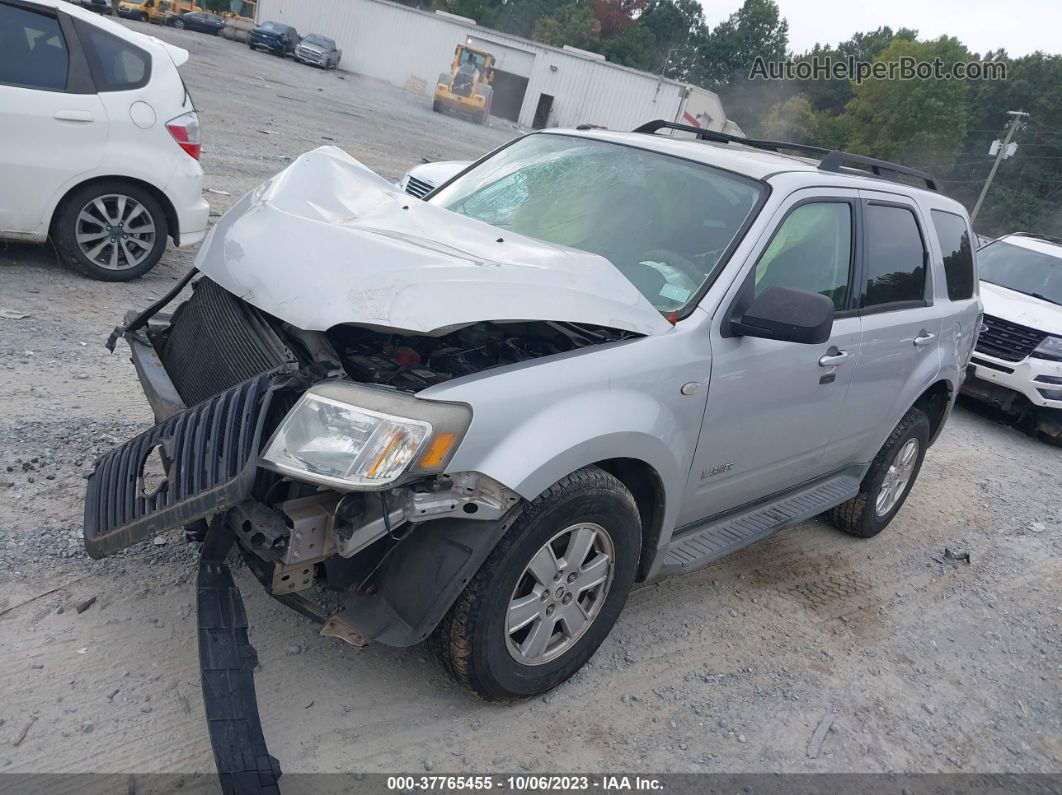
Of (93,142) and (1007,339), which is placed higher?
(1007,339)

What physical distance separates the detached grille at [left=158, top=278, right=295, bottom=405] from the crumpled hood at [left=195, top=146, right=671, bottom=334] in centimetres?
12

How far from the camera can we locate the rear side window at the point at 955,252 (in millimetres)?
5012

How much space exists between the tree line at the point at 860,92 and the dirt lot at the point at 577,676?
2253 inches

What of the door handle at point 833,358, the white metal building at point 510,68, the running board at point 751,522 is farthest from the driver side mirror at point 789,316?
the white metal building at point 510,68

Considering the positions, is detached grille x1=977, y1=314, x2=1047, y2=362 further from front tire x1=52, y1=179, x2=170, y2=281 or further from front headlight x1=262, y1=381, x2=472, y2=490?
front headlight x1=262, y1=381, x2=472, y2=490

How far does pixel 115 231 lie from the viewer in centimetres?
629

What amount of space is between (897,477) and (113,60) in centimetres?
599

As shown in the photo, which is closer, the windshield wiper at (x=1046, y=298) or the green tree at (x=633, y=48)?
the windshield wiper at (x=1046, y=298)

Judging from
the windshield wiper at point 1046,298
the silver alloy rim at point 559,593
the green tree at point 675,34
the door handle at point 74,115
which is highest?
the green tree at point 675,34

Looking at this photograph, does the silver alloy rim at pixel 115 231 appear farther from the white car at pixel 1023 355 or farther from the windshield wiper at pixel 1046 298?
the windshield wiper at pixel 1046 298

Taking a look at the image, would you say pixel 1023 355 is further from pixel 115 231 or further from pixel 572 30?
pixel 572 30

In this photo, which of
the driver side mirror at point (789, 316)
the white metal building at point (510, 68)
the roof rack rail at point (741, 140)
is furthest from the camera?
the white metal building at point (510, 68)

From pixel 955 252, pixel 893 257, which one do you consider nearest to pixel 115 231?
pixel 893 257

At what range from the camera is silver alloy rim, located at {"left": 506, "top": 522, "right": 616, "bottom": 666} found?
9.71ft
